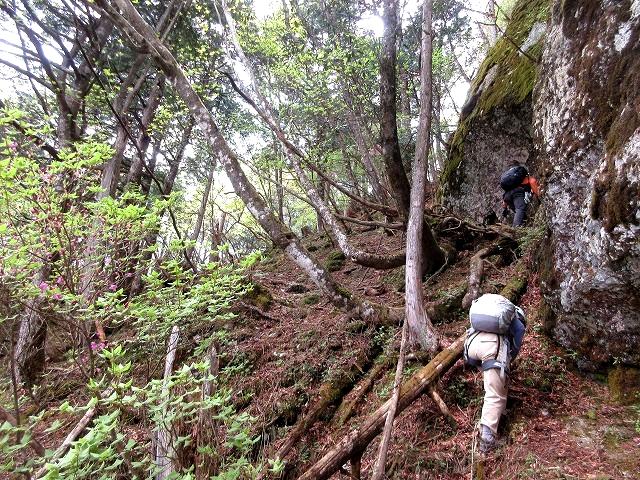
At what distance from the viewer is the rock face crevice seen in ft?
11.5

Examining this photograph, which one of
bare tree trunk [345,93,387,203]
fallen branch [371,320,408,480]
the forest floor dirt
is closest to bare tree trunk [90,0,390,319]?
the forest floor dirt

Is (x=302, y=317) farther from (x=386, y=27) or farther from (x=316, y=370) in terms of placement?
(x=386, y=27)

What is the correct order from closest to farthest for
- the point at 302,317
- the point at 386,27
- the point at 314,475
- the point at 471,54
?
1. the point at 314,475
2. the point at 386,27
3. the point at 302,317
4. the point at 471,54

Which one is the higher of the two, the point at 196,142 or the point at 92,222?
the point at 196,142

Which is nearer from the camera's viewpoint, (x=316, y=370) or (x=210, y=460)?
(x=210, y=460)

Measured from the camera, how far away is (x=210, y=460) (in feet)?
12.8

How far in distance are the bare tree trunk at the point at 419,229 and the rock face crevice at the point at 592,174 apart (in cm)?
151

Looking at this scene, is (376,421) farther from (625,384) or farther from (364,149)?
(364,149)

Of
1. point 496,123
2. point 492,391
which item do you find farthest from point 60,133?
point 496,123

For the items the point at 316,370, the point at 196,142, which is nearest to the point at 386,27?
the point at 316,370

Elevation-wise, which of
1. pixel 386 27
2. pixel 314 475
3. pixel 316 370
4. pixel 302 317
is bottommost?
pixel 314 475

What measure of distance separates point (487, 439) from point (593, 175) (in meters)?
3.00

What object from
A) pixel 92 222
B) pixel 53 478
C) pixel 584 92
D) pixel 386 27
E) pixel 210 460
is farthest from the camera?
pixel 386 27

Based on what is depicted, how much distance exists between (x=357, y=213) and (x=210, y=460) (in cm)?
1257
